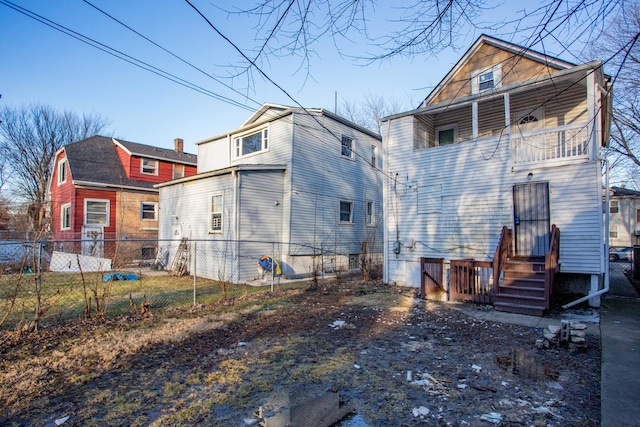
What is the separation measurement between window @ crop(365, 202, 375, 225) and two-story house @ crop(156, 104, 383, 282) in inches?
2.3

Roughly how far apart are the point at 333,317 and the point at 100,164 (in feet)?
66.4

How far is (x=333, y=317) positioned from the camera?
7.18 meters

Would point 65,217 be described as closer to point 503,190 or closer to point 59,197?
point 59,197

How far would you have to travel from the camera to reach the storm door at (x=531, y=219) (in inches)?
352

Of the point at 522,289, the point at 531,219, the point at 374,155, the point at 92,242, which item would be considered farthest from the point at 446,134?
the point at 92,242

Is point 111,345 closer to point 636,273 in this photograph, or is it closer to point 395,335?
point 395,335

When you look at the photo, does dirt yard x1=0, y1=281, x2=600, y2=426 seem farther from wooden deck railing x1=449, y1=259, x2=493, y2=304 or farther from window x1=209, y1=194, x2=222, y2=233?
window x1=209, y1=194, x2=222, y2=233

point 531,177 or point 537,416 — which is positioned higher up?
point 531,177

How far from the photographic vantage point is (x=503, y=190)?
9484 millimetres

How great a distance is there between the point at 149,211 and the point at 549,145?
69.4 ft

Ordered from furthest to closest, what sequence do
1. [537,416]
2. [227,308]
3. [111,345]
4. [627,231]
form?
[627,231] < [227,308] < [111,345] < [537,416]

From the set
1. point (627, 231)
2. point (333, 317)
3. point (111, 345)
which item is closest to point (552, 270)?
point (333, 317)

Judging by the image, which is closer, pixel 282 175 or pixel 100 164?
pixel 282 175

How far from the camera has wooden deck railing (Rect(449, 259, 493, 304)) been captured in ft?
27.6
